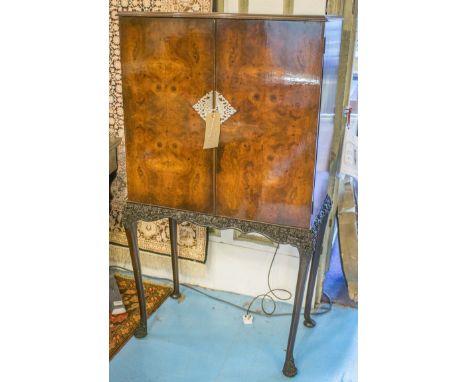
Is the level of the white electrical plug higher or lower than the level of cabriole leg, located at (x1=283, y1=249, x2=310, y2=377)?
lower

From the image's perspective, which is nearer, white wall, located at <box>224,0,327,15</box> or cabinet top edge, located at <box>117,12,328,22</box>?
cabinet top edge, located at <box>117,12,328,22</box>

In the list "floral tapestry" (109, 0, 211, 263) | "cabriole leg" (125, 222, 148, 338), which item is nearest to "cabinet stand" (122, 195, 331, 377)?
"cabriole leg" (125, 222, 148, 338)

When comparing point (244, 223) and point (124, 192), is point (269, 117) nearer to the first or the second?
point (244, 223)

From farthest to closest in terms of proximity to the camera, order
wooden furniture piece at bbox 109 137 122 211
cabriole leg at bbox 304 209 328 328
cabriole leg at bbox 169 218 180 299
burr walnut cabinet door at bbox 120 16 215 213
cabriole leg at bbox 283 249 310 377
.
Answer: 1. cabriole leg at bbox 169 218 180 299
2. wooden furniture piece at bbox 109 137 122 211
3. cabriole leg at bbox 304 209 328 328
4. cabriole leg at bbox 283 249 310 377
5. burr walnut cabinet door at bbox 120 16 215 213

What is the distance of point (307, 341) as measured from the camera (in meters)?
2.39

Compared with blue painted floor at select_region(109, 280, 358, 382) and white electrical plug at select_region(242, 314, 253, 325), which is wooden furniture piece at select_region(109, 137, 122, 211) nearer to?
blue painted floor at select_region(109, 280, 358, 382)

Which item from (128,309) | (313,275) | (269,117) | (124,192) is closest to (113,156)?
(124,192)

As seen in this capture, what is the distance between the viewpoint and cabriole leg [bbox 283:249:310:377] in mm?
1931

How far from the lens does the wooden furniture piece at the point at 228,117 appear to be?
1694 millimetres

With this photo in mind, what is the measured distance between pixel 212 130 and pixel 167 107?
0.23 metres

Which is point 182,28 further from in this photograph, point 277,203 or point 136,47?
point 277,203

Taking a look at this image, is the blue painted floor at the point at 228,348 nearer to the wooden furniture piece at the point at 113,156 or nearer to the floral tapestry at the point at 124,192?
the floral tapestry at the point at 124,192

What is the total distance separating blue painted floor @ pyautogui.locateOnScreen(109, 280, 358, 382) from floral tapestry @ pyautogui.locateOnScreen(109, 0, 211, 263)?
0.34 meters
